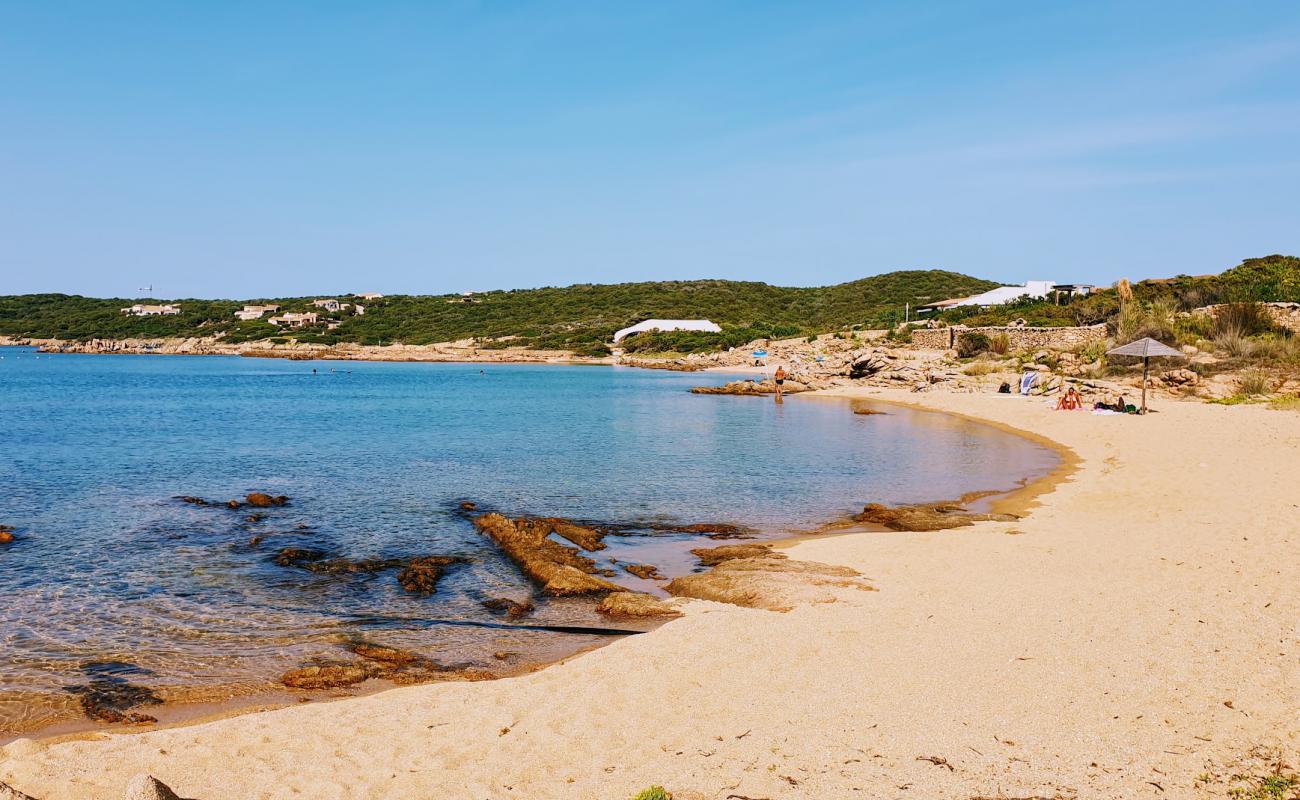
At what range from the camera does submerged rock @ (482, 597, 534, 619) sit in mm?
10133

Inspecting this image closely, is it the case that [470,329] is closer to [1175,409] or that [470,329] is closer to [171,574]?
[1175,409]

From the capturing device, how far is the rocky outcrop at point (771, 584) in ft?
31.8

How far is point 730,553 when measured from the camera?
12.6 m

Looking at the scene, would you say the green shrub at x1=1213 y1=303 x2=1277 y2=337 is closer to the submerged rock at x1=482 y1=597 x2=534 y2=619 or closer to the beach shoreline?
the submerged rock at x1=482 y1=597 x2=534 y2=619

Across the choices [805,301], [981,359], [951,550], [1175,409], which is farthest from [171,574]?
[805,301]

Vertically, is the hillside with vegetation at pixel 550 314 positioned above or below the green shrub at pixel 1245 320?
above

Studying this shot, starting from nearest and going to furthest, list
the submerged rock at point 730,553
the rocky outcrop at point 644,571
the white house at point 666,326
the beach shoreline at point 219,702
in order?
1. the beach shoreline at point 219,702
2. the rocky outcrop at point 644,571
3. the submerged rock at point 730,553
4. the white house at point 666,326

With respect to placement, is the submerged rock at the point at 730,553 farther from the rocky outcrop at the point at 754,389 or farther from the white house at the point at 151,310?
the white house at the point at 151,310

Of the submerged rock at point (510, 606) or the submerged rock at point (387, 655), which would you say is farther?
the submerged rock at point (510, 606)

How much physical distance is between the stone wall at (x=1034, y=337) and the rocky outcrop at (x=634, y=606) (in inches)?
1695

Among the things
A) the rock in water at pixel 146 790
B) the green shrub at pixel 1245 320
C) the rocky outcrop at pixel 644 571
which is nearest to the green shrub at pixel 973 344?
the green shrub at pixel 1245 320

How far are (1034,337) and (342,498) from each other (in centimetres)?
4608

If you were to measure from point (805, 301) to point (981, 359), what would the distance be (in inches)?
3181

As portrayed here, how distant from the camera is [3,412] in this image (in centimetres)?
3766
